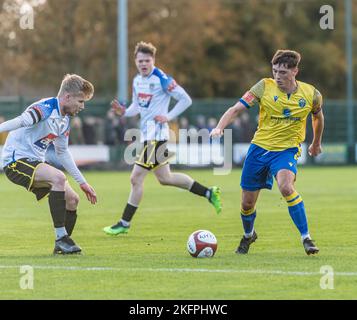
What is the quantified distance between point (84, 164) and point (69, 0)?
15184mm

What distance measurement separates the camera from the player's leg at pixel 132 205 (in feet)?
41.8

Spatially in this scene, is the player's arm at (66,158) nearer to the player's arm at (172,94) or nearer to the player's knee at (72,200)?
the player's knee at (72,200)

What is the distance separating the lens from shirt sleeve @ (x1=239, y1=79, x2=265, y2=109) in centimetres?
1009

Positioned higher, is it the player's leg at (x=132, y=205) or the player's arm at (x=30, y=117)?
the player's arm at (x=30, y=117)

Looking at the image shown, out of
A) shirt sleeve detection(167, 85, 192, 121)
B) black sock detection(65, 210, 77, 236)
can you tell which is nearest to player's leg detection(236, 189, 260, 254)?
black sock detection(65, 210, 77, 236)

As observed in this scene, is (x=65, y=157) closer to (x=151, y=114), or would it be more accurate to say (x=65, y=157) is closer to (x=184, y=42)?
(x=151, y=114)

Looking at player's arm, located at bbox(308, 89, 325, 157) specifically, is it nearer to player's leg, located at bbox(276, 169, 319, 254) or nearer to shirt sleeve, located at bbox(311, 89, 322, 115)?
shirt sleeve, located at bbox(311, 89, 322, 115)

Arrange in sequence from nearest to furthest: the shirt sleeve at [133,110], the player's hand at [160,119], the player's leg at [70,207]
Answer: the player's leg at [70,207] < the player's hand at [160,119] < the shirt sleeve at [133,110]

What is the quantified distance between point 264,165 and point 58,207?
2.11 metres

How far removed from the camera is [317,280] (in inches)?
323

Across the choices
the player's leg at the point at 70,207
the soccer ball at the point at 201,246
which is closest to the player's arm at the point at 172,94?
the player's leg at the point at 70,207

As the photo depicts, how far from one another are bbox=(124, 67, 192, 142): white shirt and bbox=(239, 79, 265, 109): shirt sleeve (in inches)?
130

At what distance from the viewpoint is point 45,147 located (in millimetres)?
10344
